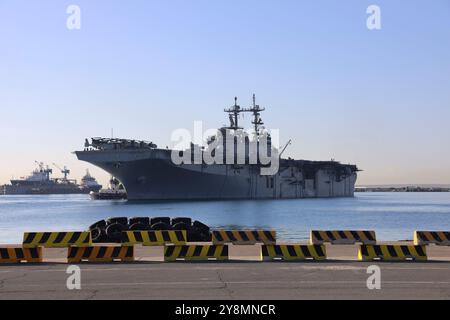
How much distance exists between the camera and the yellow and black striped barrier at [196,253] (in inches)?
621

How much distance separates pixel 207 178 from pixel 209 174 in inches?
66.8

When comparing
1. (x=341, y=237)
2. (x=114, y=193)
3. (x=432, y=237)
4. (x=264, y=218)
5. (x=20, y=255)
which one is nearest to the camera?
(x=20, y=255)

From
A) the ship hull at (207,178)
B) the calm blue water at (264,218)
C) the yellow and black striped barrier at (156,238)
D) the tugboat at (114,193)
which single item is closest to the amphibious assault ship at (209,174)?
the ship hull at (207,178)

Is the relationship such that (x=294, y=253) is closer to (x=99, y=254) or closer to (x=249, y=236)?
(x=249, y=236)

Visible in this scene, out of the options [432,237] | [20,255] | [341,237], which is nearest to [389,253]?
[341,237]

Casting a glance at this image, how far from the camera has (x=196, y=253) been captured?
51.9 ft

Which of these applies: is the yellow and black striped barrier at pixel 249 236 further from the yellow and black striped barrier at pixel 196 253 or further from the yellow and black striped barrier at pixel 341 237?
the yellow and black striped barrier at pixel 196 253

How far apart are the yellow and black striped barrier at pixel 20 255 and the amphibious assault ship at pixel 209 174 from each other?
5544 centimetres

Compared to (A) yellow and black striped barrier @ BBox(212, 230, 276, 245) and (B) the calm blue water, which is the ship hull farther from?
(A) yellow and black striped barrier @ BBox(212, 230, 276, 245)

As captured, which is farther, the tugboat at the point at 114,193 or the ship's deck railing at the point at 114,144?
the tugboat at the point at 114,193

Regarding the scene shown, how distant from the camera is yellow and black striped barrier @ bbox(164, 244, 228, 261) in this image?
15.8 m

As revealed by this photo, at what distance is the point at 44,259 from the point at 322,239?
25.5 feet
